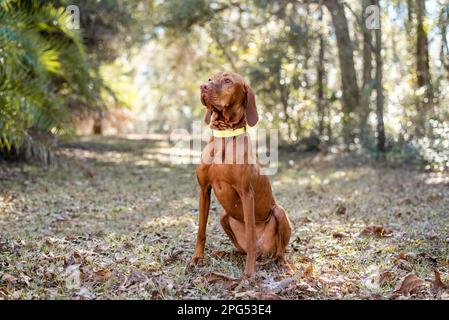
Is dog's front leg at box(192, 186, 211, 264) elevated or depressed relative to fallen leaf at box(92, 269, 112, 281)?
elevated

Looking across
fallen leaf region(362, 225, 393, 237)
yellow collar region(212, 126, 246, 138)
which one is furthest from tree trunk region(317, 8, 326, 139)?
yellow collar region(212, 126, 246, 138)

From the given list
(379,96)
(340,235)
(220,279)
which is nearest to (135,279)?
(220,279)

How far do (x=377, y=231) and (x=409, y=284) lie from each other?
188cm

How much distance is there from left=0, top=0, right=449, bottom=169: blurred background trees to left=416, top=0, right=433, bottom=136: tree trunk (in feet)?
0.08

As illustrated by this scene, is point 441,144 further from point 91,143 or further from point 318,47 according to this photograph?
point 91,143

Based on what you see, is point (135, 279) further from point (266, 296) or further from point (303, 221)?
point (303, 221)

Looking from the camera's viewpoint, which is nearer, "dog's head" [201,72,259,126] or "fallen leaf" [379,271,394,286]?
"dog's head" [201,72,259,126]

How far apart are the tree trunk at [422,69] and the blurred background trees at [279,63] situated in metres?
0.02

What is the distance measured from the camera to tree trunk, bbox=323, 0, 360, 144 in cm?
1320

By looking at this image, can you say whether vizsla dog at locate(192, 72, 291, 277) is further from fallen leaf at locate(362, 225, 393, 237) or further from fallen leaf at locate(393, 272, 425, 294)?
fallen leaf at locate(362, 225, 393, 237)

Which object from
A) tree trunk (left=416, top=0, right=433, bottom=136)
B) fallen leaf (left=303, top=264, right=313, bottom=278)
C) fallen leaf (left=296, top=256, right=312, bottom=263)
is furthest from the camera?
tree trunk (left=416, top=0, right=433, bottom=136)

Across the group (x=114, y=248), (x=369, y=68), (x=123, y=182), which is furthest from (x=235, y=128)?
(x=369, y=68)

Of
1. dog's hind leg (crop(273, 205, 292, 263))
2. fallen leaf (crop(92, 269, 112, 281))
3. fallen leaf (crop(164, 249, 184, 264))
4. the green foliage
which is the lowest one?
fallen leaf (crop(164, 249, 184, 264))

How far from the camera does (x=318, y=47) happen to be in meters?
14.4
